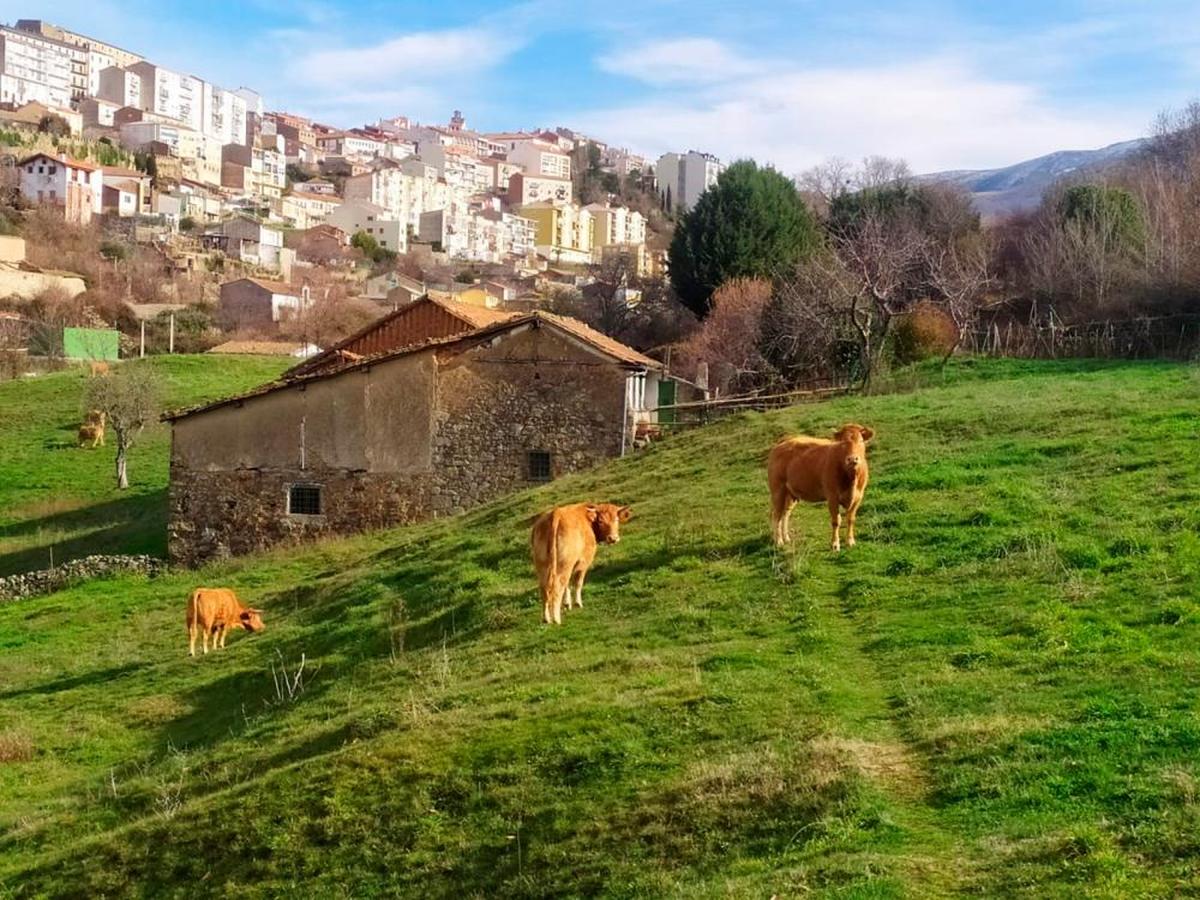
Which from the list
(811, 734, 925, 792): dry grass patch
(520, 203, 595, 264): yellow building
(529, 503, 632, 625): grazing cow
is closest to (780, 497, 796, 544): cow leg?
(529, 503, 632, 625): grazing cow

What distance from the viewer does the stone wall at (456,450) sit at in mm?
32594

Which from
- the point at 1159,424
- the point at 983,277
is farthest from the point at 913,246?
the point at 1159,424

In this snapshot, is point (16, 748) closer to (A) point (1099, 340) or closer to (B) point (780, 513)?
(B) point (780, 513)

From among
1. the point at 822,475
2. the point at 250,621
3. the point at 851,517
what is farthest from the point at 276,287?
the point at 851,517

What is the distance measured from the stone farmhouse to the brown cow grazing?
1551 cm

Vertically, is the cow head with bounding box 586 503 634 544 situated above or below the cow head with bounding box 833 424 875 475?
below

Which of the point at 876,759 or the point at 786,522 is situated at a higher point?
the point at 786,522

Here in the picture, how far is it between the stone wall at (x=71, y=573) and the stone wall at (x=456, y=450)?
109cm

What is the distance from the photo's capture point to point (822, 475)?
16.5 meters

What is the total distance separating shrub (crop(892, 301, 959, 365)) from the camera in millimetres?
43156

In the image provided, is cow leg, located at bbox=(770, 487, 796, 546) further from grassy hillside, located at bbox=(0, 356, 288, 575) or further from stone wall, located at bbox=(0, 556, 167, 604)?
grassy hillside, located at bbox=(0, 356, 288, 575)

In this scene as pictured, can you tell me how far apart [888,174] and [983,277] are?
138 feet

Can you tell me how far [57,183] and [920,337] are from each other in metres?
114

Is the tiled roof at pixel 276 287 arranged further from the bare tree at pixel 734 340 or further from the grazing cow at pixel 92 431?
the bare tree at pixel 734 340
